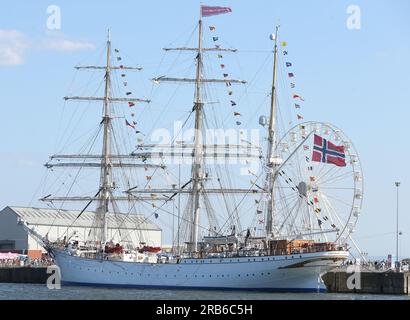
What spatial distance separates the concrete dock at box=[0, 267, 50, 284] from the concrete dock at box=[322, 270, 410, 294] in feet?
105

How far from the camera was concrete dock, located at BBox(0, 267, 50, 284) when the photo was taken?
9604 cm

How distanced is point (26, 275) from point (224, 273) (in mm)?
27663

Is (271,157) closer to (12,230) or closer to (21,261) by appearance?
(21,261)

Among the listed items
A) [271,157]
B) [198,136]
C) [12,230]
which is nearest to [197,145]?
[198,136]

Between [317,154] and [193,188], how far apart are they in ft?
55.4

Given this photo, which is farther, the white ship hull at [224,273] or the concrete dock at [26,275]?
the concrete dock at [26,275]

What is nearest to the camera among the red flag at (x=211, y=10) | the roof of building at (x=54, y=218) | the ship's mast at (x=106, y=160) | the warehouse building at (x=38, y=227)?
the red flag at (x=211, y=10)

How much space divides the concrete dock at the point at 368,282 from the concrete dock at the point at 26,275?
3213 cm

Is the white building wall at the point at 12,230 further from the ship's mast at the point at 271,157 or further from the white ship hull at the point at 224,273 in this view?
the ship's mast at the point at 271,157

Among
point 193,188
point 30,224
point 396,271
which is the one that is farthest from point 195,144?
point 30,224

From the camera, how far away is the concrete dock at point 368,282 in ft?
239

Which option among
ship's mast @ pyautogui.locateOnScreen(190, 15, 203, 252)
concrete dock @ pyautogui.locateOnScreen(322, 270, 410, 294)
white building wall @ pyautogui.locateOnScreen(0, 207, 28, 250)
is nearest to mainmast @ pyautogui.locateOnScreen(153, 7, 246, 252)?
ship's mast @ pyautogui.locateOnScreen(190, 15, 203, 252)

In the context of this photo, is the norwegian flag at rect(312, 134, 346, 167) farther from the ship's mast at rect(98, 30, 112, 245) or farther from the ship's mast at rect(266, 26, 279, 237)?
the ship's mast at rect(98, 30, 112, 245)

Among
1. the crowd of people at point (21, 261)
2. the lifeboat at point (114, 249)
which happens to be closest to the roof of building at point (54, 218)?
the crowd of people at point (21, 261)
